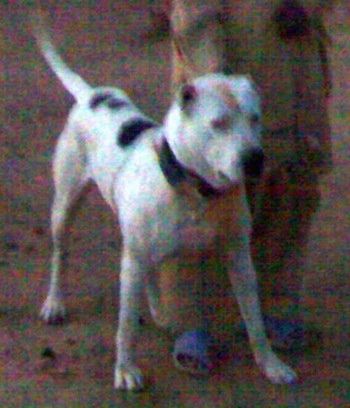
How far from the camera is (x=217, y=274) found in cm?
477

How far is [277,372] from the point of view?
4492 mm

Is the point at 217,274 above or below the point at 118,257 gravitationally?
above

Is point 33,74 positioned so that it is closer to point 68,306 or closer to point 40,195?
point 40,195

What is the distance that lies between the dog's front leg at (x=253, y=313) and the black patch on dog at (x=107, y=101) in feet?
3.25

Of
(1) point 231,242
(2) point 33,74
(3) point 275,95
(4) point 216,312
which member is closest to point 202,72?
(3) point 275,95

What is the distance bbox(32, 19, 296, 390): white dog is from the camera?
12.4 ft

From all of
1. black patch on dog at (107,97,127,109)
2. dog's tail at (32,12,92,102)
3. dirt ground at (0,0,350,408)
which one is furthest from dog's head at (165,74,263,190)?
dog's tail at (32,12,92,102)

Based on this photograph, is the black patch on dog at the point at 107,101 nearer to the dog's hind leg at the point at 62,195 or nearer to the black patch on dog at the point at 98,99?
the black patch on dog at the point at 98,99

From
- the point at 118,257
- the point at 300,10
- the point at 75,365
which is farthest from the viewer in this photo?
the point at 118,257

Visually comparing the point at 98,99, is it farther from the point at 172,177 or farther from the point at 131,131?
the point at 172,177

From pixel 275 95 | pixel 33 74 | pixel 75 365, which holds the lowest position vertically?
pixel 33 74

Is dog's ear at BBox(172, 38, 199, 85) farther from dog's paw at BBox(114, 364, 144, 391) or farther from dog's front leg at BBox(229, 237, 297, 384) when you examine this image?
dog's paw at BBox(114, 364, 144, 391)

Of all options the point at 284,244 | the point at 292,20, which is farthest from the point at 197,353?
the point at 292,20

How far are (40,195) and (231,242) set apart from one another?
277 centimetres
